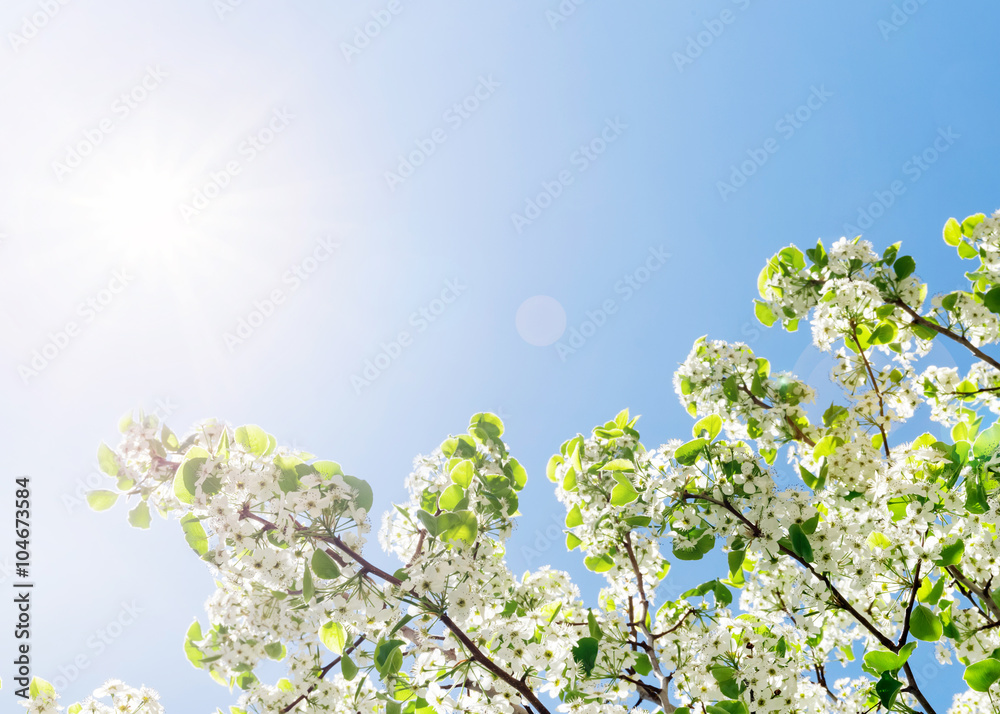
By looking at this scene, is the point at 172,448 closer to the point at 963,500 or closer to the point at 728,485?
the point at 728,485

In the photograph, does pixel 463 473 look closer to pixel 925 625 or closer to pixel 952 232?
pixel 925 625

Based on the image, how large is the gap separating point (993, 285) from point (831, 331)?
1549 mm

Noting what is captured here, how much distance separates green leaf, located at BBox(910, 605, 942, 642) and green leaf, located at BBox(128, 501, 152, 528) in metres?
5.62

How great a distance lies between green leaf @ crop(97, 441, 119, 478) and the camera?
402 centimetres

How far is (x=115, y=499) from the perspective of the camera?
4.20m

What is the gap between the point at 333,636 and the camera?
397 cm

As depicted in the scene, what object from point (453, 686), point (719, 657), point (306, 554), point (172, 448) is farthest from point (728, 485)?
point (172, 448)

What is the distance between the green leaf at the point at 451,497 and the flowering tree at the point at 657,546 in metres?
0.02

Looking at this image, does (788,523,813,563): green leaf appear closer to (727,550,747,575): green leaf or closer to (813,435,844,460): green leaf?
(727,550,747,575): green leaf

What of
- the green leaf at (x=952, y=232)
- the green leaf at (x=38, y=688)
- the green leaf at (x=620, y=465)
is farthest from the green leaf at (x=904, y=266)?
the green leaf at (x=38, y=688)

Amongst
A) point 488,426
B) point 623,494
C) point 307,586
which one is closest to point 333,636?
point 307,586

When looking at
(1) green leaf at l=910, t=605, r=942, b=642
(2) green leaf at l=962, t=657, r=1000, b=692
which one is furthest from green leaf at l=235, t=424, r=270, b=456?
(1) green leaf at l=910, t=605, r=942, b=642

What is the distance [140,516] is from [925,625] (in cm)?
572

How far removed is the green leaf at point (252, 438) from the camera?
3732mm
